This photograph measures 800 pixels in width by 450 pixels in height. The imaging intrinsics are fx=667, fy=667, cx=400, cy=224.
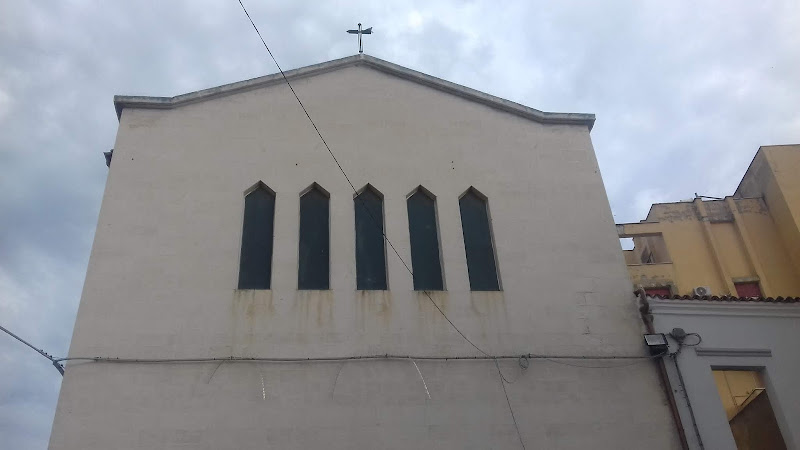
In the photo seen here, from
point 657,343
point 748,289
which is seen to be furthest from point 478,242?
point 748,289

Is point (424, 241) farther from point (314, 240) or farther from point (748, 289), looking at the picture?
point (748, 289)

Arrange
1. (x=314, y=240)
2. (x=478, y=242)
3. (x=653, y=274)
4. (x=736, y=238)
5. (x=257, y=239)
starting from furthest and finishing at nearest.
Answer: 1. (x=736, y=238)
2. (x=653, y=274)
3. (x=478, y=242)
4. (x=314, y=240)
5. (x=257, y=239)

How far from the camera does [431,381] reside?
10703 mm

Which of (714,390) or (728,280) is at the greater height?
(728,280)

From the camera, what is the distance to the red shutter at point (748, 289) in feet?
69.3

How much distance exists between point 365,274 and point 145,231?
3.92m

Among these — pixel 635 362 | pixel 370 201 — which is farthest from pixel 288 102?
pixel 635 362

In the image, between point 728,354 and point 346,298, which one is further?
point 728,354

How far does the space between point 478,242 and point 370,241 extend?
2.05m

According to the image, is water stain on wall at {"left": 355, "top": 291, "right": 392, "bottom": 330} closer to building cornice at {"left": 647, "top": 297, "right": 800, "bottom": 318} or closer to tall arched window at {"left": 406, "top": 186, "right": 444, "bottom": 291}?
tall arched window at {"left": 406, "top": 186, "right": 444, "bottom": 291}

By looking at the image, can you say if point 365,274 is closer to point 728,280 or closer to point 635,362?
point 635,362

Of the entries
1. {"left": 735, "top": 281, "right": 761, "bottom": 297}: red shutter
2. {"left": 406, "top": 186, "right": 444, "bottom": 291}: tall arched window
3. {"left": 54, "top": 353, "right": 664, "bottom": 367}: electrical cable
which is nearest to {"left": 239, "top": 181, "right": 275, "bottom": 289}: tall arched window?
{"left": 54, "top": 353, "right": 664, "bottom": 367}: electrical cable

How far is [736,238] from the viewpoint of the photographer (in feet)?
73.5

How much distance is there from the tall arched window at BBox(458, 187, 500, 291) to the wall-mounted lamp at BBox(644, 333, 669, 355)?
268 cm
